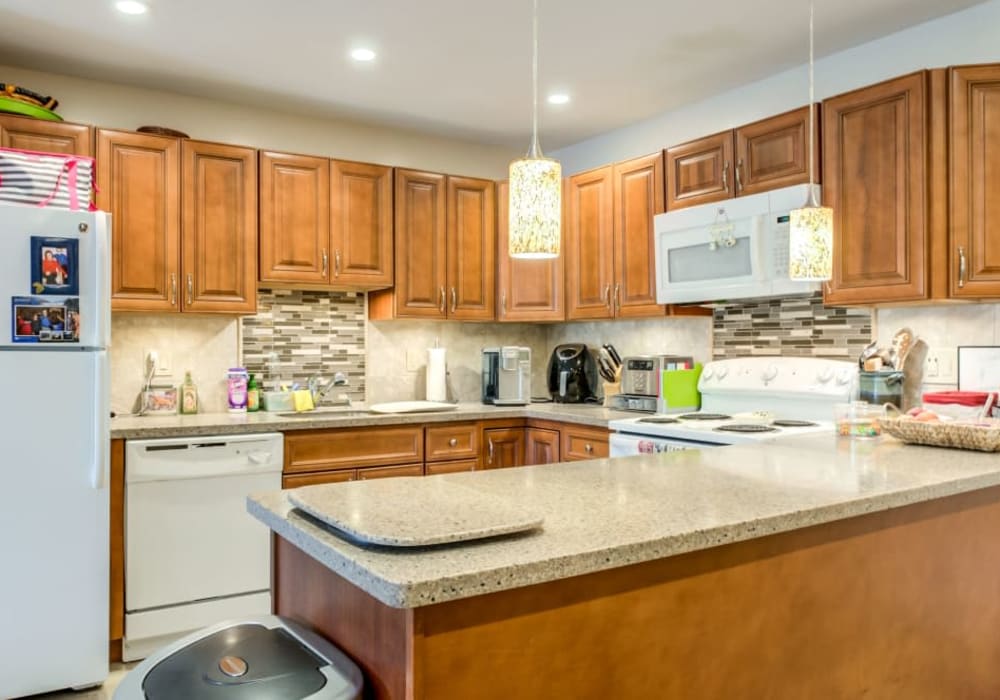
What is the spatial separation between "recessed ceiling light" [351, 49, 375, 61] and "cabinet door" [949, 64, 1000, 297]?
2141 mm

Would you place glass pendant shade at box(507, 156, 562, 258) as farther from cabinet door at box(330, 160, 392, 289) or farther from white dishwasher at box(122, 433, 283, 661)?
cabinet door at box(330, 160, 392, 289)

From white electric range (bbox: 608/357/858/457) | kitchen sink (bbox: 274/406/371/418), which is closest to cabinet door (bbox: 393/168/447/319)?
kitchen sink (bbox: 274/406/371/418)

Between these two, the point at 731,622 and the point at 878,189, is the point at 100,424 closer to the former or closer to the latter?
the point at 731,622

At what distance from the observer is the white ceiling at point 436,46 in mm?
2670

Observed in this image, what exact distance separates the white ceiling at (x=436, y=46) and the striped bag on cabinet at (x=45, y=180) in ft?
1.81

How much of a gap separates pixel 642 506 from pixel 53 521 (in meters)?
2.13

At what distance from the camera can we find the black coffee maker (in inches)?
161

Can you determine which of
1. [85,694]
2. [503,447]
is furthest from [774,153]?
[85,694]

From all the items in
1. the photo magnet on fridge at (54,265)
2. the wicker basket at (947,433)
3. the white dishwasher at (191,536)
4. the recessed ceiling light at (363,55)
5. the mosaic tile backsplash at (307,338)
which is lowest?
the white dishwasher at (191,536)

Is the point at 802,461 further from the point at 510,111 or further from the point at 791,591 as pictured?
the point at 510,111

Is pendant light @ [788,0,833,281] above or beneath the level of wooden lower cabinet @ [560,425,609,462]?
above

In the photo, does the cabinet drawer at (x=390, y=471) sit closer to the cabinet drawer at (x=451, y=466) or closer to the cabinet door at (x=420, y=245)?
the cabinet drawer at (x=451, y=466)

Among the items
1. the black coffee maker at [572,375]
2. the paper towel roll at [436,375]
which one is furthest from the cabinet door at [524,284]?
the paper towel roll at [436,375]

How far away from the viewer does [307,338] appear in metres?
3.86
